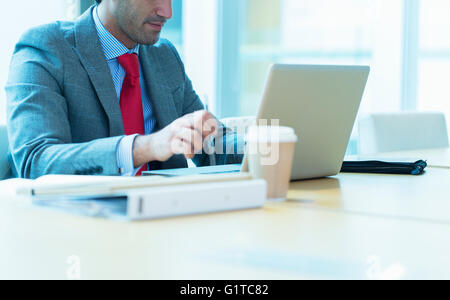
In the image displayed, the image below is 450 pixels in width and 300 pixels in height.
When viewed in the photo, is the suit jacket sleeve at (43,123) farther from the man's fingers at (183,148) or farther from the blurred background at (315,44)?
the blurred background at (315,44)

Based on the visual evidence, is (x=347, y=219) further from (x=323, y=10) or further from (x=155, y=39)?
(x=323, y=10)

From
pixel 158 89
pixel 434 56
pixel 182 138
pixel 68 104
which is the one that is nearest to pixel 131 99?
pixel 158 89

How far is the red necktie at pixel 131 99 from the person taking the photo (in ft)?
6.17

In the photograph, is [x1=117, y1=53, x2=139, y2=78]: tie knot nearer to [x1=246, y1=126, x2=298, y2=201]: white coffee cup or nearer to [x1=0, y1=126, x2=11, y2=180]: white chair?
[x1=0, y1=126, x2=11, y2=180]: white chair

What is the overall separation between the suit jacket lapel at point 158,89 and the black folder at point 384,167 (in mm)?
686

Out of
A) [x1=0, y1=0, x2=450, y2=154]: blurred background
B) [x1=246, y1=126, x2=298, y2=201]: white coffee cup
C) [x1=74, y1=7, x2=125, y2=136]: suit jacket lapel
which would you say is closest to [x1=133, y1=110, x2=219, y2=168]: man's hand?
[x1=246, y1=126, x2=298, y2=201]: white coffee cup

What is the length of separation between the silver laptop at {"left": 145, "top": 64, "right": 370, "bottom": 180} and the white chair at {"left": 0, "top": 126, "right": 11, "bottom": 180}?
55 centimetres

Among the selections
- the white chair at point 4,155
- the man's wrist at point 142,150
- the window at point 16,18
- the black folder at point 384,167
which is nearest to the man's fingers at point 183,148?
the man's wrist at point 142,150

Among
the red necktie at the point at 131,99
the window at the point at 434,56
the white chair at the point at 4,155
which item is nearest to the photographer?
the white chair at the point at 4,155

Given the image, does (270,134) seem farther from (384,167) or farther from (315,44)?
(315,44)

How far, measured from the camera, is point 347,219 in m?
0.89

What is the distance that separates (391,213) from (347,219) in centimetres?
10

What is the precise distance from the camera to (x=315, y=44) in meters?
4.47
